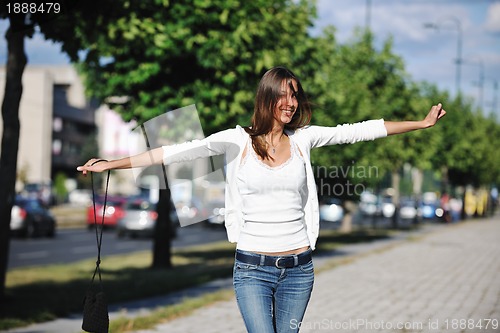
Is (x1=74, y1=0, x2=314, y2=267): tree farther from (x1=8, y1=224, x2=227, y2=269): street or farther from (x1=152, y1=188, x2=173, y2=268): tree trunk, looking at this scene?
(x1=8, y1=224, x2=227, y2=269): street

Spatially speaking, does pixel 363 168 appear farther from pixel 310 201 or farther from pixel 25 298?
pixel 310 201

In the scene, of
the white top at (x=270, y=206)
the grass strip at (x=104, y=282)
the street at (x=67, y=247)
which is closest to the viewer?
the white top at (x=270, y=206)

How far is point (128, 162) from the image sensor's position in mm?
3885

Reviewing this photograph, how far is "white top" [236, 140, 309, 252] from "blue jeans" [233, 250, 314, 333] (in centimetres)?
11

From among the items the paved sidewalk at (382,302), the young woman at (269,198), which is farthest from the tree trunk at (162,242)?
the young woman at (269,198)

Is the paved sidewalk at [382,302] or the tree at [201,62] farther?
the tree at [201,62]

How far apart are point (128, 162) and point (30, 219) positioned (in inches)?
1040

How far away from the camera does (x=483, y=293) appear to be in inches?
465

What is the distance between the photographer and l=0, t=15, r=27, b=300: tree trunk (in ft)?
34.0

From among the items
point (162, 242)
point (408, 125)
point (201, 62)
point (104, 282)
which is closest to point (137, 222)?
point (162, 242)

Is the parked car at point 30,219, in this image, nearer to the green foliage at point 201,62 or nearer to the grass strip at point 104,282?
the grass strip at point 104,282

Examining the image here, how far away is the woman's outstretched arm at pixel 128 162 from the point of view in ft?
12.7

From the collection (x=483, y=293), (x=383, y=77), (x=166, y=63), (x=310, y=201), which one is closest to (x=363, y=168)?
(x=383, y=77)

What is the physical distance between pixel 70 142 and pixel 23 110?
35.7 ft
